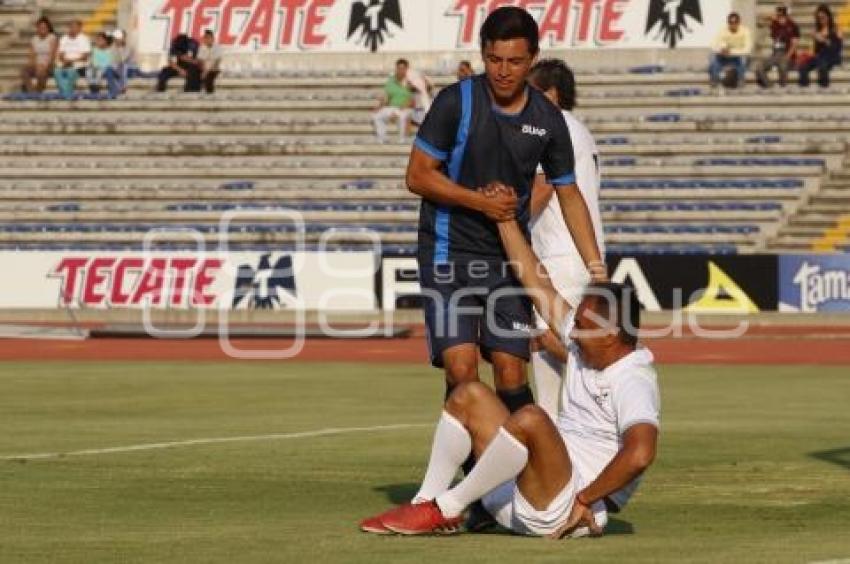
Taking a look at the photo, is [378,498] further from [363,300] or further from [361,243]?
[361,243]

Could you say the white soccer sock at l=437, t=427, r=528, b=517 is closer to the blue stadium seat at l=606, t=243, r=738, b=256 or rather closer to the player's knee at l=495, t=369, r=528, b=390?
the player's knee at l=495, t=369, r=528, b=390

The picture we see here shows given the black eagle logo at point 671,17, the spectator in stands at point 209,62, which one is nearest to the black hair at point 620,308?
the black eagle logo at point 671,17

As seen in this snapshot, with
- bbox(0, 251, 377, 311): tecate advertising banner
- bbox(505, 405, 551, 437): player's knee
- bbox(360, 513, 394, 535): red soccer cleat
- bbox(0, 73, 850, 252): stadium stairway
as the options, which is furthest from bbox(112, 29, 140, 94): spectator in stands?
bbox(505, 405, 551, 437): player's knee

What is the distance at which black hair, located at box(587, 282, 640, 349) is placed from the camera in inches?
384

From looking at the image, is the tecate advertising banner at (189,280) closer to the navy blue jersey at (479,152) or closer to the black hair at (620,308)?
the navy blue jersey at (479,152)

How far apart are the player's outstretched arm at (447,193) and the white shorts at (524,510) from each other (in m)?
1.27

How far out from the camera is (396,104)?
4253cm

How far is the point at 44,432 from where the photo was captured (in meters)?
16.0

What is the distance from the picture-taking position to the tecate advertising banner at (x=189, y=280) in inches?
1469

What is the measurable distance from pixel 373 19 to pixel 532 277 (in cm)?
3527

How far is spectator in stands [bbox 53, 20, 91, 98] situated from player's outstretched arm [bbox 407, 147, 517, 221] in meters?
36.6

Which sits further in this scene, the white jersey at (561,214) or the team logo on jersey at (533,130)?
the white jersey at (561,214)

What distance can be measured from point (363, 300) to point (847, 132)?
9.49m

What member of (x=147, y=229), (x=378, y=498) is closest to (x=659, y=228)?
(x=147, y=229)
